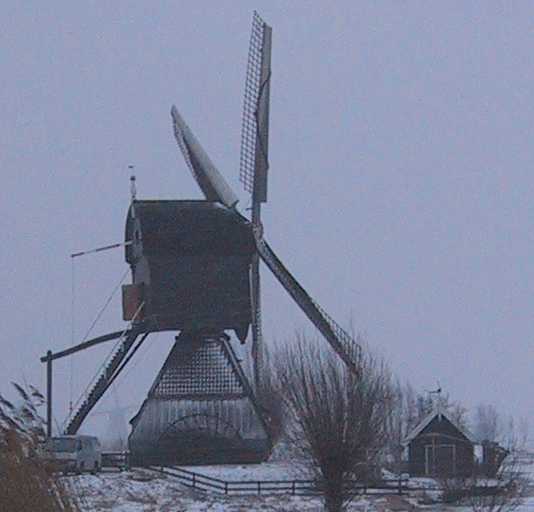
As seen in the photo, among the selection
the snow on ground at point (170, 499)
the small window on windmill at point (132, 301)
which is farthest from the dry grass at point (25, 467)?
the small window on windmill at point (132, 301)

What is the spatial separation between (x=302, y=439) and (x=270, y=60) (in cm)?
2656

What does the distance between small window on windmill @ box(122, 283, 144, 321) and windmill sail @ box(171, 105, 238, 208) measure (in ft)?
14.0

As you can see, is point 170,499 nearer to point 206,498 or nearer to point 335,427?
point 206,498

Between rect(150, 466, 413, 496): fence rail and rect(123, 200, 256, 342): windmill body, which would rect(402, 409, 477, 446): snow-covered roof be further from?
rect(123, 200, 256, 342): windmill body

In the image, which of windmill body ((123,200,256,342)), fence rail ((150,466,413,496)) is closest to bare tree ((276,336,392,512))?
fence rail ((150,466,413,496))

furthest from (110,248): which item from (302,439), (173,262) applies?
(302,439)

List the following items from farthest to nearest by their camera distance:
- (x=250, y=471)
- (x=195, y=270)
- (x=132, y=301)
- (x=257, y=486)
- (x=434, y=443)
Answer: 1. (x=434, y=443)
2. (x=132, y=301)
3. (x=195, y=270)
4. (x=250, y=471)
5. (x=257, y=486)

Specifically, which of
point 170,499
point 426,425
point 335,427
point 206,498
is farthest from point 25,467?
point 426,425

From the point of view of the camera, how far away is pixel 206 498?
1512 inches

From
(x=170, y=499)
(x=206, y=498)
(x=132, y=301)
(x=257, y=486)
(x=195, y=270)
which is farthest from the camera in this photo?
(x=132, y=301)

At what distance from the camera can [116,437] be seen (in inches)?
3605

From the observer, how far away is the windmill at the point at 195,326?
45156 millimetres

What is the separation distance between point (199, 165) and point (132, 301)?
267 inches

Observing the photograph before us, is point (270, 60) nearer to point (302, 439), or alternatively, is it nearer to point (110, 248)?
point (110, 248)
